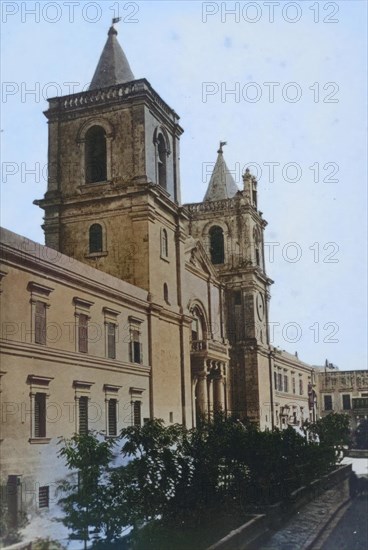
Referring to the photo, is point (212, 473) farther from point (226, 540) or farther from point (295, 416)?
point (295, 416)

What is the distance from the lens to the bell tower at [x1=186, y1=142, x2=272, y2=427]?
45969mm

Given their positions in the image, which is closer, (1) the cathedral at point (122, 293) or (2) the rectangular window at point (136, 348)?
(1) the cathedral at point (122, 293)

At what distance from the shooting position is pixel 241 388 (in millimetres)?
46094

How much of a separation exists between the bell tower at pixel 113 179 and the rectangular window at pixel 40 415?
9.75 metres

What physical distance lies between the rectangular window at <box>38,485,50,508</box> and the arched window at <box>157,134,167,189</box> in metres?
17.1

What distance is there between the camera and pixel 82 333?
2252 cm

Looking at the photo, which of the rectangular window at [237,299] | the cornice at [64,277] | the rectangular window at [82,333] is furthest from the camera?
the rectangular window at [237,299]

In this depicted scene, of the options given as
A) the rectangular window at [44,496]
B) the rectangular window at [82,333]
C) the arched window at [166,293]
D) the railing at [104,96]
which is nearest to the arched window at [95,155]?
the railing at [104,96]

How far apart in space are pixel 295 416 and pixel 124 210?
31693mm

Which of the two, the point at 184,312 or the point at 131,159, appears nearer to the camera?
the point at 131,159

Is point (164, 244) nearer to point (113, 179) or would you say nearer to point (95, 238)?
point (95, 238)

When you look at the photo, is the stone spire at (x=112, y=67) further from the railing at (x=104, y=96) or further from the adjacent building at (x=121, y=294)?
the railing at (x=104, y=96)

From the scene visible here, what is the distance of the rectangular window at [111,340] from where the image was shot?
2434cm

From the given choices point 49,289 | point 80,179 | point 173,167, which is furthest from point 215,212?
point 49,289
